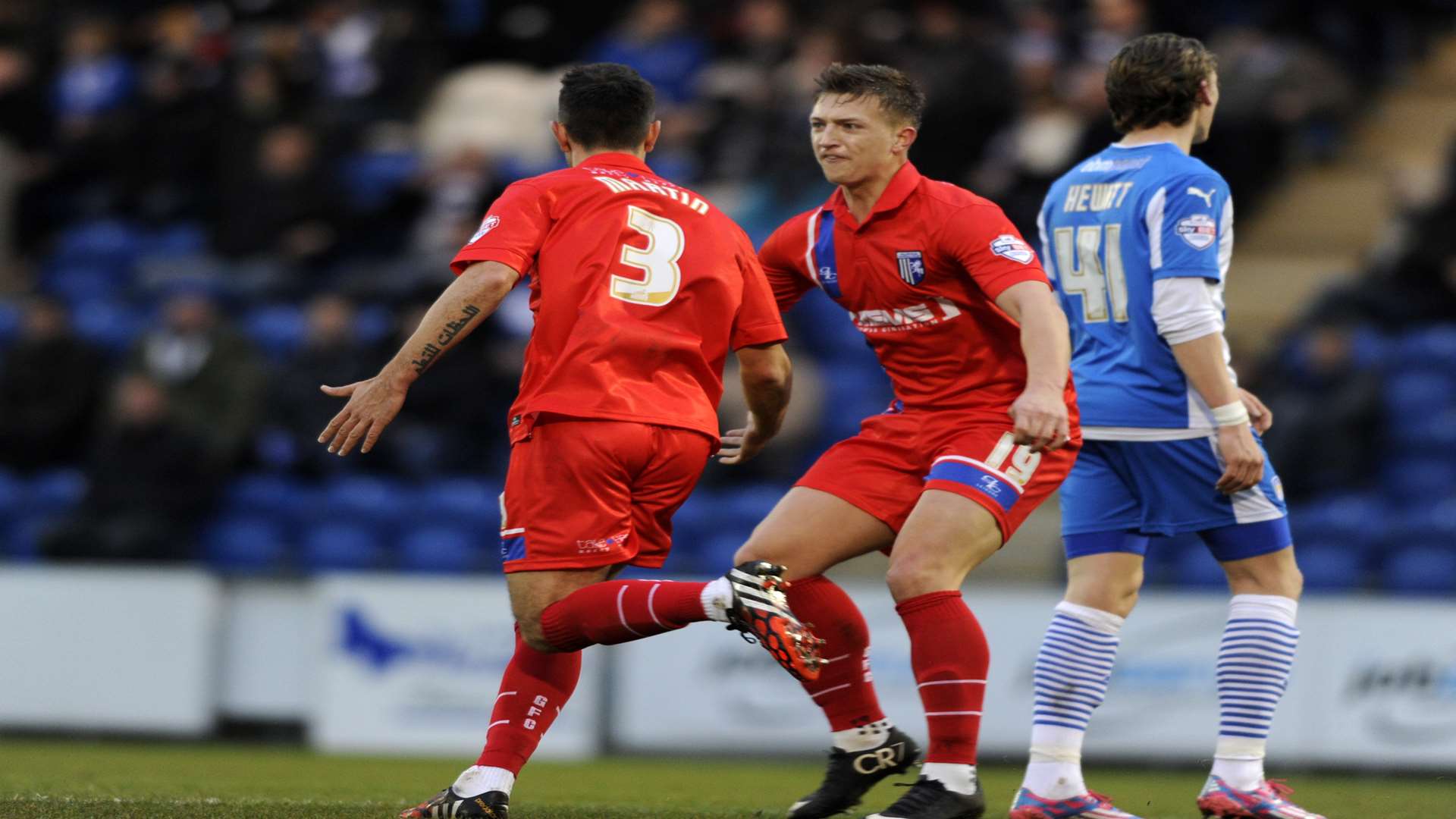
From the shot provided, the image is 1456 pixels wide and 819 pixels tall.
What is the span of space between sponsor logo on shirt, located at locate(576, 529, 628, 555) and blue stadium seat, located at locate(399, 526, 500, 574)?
19.5 feet

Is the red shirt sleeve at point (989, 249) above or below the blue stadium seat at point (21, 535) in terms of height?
above

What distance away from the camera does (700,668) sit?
10.1 m

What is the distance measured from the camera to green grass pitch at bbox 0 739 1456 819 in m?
5.46

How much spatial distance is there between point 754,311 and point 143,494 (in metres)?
6.91

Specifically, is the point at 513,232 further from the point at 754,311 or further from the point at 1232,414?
the point at 1232,414

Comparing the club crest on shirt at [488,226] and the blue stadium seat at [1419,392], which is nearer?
the club crest on shirt at [488,226]

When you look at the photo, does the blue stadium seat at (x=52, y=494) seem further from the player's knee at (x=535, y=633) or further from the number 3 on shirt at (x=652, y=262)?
the number 3 on shirt at (x=652, y=262)

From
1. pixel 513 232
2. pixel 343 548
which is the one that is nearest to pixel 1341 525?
pixel 343 548

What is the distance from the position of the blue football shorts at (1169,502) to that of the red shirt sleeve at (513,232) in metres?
1.73

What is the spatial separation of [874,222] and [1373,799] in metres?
3.58

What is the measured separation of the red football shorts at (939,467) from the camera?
518cm

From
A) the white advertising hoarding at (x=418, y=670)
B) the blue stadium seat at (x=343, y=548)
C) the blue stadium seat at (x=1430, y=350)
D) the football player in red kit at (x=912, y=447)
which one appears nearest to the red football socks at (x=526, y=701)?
the football player in red kit at (x=912, y=447)

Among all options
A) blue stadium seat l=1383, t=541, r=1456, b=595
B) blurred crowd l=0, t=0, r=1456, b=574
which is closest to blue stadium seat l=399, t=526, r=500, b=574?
blurred crowd l=0, t=0, r=1456, b=574

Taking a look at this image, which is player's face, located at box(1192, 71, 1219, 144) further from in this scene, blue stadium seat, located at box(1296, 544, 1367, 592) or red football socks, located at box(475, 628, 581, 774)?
blue stadium seat, located at box(1296, 544, 1367, 592)
